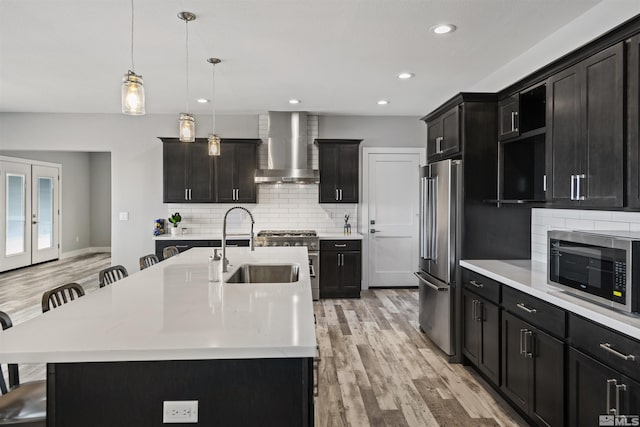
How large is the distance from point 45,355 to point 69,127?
19.2ft

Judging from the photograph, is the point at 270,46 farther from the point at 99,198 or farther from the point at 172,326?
the point at 99,198

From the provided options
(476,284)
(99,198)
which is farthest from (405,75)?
(99,198)

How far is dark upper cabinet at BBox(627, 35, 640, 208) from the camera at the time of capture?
2.04m

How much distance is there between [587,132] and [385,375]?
225cm

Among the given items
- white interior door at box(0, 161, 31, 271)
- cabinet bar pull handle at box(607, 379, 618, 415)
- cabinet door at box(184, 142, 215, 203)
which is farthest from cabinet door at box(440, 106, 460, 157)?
white interior door at box(0, 161, 31, 271)

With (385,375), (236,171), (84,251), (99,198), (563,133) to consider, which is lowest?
(385,375)

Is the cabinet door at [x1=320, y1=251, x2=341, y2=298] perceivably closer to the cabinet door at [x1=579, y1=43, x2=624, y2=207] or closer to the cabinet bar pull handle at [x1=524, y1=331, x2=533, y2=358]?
the cabinet bar pull handle at [x1=524, y1=331, x2=533, y2=358]

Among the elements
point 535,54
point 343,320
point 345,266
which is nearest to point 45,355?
point 343,320

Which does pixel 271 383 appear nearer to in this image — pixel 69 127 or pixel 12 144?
pixel 69 127

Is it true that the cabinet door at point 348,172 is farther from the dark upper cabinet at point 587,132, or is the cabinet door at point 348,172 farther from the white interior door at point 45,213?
the white interior door at point 45,213

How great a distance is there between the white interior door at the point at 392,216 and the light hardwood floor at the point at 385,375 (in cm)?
94

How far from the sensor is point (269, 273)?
3141 millimetres

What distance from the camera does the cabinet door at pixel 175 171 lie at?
5.91 metres

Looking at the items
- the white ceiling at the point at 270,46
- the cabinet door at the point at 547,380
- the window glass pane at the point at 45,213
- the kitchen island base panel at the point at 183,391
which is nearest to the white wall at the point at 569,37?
the white ceiling at the point at 270,46
